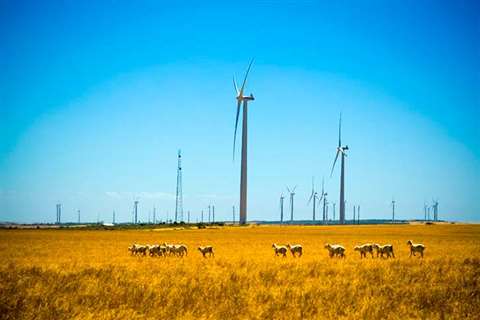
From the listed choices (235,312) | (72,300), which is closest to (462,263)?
(235,312)

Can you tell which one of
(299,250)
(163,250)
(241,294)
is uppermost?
(241,294)

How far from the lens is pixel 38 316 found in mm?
13641

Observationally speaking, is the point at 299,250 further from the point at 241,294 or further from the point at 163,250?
the point at 241,294

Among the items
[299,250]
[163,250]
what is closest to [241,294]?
A: [299,250]

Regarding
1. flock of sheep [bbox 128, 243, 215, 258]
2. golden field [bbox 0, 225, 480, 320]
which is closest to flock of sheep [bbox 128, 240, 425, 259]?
flock of sheep [bbox 128, 243, 215, 258]

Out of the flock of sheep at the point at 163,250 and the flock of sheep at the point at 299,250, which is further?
the flock of sheep at the point at 163,250

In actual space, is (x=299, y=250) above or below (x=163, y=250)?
above

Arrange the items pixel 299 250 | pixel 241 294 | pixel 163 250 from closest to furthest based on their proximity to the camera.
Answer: pixel 241 294 → pixel 299 250 → pixel 163 250

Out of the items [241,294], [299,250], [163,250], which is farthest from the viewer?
[163,250]

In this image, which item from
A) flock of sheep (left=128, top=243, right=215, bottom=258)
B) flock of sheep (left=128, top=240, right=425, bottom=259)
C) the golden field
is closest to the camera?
the golden field

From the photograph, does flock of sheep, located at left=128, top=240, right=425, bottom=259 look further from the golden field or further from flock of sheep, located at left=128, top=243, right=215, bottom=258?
the golden field

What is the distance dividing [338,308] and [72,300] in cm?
810

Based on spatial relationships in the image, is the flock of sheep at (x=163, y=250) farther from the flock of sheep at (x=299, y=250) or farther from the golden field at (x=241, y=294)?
the golden field at (x=241, y=294)

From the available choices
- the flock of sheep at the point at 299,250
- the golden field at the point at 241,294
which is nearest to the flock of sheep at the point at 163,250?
the flock of sheep at the point at 299,250
